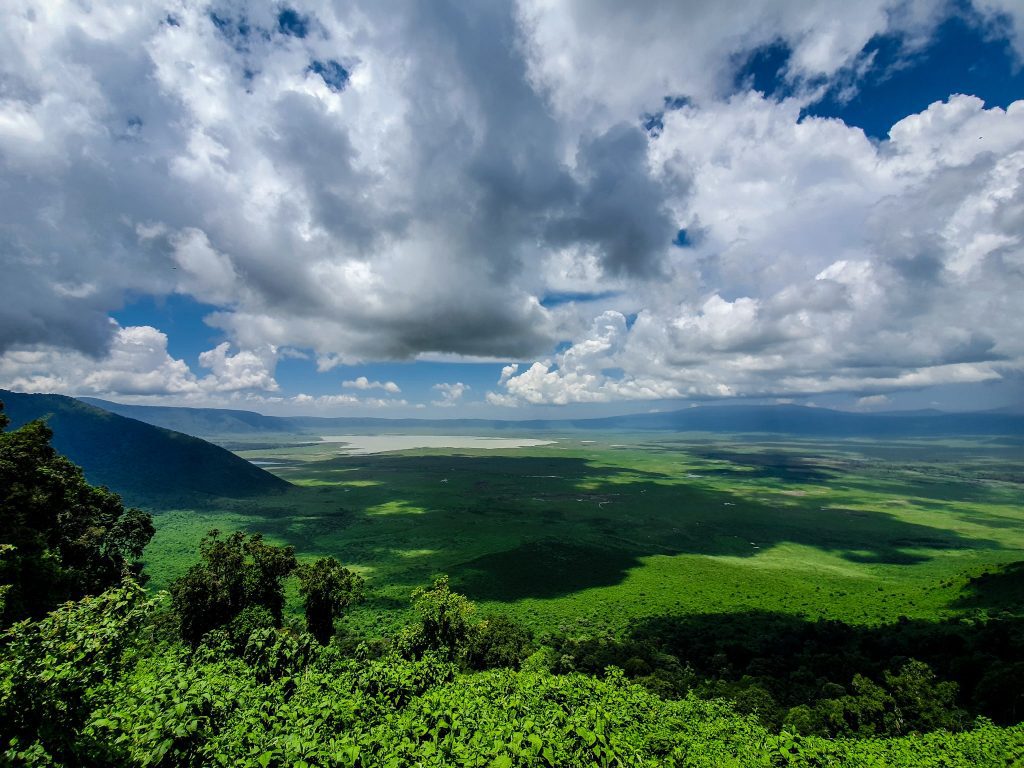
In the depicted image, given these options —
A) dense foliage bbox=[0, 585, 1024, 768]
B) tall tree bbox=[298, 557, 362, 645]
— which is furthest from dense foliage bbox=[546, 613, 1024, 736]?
dense foliage bbox=[0, 585, 1024, 768]

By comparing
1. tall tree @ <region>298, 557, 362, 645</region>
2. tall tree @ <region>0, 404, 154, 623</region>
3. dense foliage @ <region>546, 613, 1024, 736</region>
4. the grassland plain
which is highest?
tall tree @ <region>0, 404, 154, 623</region>

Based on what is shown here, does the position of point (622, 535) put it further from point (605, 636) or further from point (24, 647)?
point (24, 647)

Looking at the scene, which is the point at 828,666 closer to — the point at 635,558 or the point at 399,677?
the point at 399,677

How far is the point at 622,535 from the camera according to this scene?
162 meters

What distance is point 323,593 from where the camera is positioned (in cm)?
4662

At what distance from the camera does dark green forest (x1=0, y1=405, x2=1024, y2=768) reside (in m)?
11.5

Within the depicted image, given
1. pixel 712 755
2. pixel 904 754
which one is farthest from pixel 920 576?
pixel 712 755

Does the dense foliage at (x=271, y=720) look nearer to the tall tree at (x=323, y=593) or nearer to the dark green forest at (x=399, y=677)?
the dark green forest at (x=399, y=677)

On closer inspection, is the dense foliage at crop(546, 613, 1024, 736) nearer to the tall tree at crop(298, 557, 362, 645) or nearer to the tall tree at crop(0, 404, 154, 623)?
the tall tree at crop(298, 557, 362, 645)

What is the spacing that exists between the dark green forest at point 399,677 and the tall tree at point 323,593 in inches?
→ 8.7

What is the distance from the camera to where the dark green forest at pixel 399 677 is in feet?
37.9

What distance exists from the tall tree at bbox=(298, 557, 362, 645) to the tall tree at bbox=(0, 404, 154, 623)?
17.7 meters

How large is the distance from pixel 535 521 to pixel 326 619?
138921 millimetres

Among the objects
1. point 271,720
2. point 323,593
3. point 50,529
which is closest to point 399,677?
point 271,720
